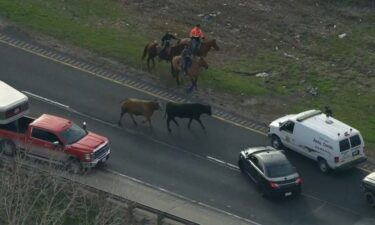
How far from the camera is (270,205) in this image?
42.1m

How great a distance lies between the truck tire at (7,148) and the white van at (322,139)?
11.4 meters

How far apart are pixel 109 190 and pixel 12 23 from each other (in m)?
17.8

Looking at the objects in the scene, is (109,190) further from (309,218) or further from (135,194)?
(309,218)

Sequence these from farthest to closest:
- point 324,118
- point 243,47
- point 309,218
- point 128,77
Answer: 1. point 243,47
2. point 128,77
3. point 324,118
4. point 309,218

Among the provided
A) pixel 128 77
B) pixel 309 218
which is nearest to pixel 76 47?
pixel 128 77

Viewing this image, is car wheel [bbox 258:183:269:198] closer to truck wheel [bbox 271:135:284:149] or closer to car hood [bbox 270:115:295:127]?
truck wheel [bbox 271:135:284:149]

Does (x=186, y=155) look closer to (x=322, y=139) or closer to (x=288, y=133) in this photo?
(x=288, y=133)

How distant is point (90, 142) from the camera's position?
43.1 meters

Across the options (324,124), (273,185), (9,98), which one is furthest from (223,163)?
(9,98)

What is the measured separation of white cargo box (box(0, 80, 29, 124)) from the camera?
141 ft

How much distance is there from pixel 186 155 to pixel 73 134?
5192mm

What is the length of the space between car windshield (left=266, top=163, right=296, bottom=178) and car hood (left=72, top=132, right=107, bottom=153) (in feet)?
22.9

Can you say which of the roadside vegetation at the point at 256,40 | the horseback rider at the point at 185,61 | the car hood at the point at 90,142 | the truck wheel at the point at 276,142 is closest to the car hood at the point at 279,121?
the truck wheel at the point at 276,142

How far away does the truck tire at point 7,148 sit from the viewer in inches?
1717
